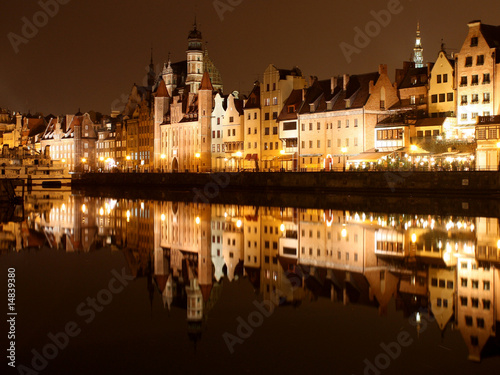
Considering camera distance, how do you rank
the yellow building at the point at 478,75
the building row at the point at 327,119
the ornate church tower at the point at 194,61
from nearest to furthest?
1. the yellow building at the point at 478,75
2. the building row at the point at 327,119
3. the ornate church tower at the point at 194,61

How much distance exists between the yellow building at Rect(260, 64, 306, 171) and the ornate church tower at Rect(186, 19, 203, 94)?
37.9 metres

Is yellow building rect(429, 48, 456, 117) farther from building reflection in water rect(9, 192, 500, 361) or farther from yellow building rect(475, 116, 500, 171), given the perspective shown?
building reflection in water rect(9, 192, 500, 361)

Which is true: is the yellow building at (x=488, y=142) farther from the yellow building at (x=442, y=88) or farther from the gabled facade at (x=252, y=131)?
the gabled facade at (x=252, y=131)

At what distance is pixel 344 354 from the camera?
1266 cm

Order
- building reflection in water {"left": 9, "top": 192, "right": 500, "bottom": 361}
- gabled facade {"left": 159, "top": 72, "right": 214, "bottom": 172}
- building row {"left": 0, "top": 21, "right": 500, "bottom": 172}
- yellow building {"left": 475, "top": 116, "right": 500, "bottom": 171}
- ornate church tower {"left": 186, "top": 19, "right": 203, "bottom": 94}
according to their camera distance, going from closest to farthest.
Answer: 1. building reflection in water {"left": 9, "top": 192, "right": 500, "bottom": 361}
2. yellow building {"left": 475, "top": 116, "right": 500, "bottom": 171}
3. building row {"left": 0, "top": 21, "right": 500, "bottom": 172}
4. gabled facade {"left": 159, "top": 72, "right": 214, "bottom": 172}
5. ornate church tower {"left": 186, "top": 19, "right": 203, "bottom": 94}

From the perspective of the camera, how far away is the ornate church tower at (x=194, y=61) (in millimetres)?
124062

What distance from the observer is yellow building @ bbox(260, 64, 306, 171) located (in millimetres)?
85812

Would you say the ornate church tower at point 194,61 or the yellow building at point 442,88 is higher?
the ornate church tower at point 194,61

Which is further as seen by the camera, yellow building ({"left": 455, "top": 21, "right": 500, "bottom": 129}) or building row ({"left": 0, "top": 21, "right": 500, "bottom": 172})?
building row ({"left": 0, "top": 21, "right": 500, "bottom": 172})

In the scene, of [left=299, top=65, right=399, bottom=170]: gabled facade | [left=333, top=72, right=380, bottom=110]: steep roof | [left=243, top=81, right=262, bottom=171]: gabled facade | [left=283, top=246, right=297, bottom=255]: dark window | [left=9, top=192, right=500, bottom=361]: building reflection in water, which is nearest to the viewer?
[left=9, top=192, right=500, bottom=361]: building reflection in water

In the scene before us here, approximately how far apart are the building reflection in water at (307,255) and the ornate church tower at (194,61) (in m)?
80.3

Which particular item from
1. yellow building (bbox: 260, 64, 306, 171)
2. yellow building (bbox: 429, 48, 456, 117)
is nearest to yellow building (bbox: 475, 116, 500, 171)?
yellow building (bbox: 429, 48, 456, 117)

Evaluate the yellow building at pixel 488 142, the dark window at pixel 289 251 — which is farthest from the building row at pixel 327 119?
the dark window at pixel 289 251

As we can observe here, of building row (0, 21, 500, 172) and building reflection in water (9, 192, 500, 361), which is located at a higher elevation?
building row (0, 21, 500, 172)
